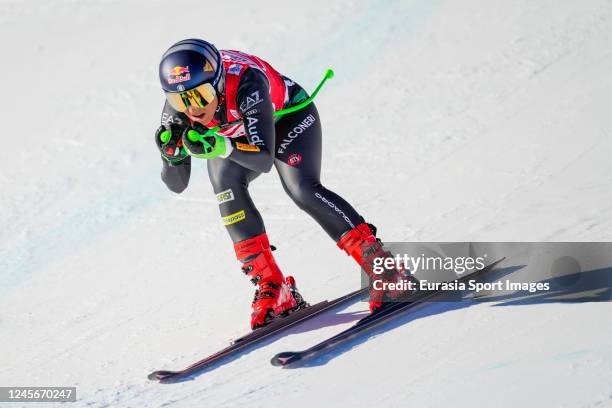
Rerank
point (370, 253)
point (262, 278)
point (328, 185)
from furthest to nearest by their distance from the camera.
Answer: point (328, 185) → point (262, 278) → point (370, 253)

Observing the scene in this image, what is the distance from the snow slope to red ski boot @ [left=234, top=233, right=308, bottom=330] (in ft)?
0.83

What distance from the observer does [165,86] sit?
15.9 feet

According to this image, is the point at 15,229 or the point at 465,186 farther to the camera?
the point at 15,229

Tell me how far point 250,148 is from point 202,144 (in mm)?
288

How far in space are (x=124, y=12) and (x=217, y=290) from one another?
691 centimetres

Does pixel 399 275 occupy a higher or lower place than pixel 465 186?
lower

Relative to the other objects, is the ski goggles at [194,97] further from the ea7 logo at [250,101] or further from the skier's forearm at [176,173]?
the skier's forearm at [176,173]

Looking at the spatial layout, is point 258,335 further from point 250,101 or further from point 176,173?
point 250,101

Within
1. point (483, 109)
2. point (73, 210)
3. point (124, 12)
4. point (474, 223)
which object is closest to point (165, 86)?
point (474, 223)

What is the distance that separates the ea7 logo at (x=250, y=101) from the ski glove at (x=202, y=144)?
336 mm

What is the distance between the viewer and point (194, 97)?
486cm

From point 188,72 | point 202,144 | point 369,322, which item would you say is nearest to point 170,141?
point 202,144

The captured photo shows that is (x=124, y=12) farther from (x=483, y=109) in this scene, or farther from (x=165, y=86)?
(x=165, y=86)

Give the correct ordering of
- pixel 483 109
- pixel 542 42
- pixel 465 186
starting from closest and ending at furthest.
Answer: pixel 465 186 → pixel 483 109 → pixel 542 42
